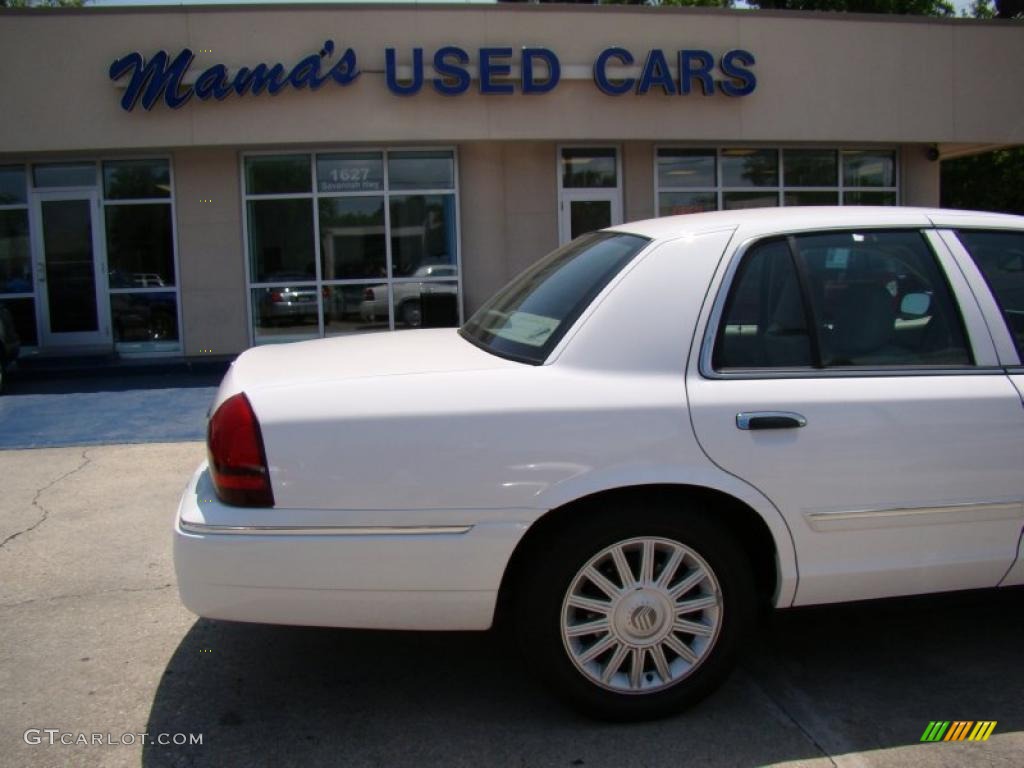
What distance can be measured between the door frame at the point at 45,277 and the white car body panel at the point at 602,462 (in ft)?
37.1

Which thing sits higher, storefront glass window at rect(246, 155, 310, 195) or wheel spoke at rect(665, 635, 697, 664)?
storefront glass window at rect(246, 155, 310, 195)

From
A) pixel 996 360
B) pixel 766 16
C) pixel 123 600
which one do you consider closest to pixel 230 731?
pixel 123 600

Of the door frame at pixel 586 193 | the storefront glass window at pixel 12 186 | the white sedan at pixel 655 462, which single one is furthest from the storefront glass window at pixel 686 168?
the white sedan at pixel 655 462

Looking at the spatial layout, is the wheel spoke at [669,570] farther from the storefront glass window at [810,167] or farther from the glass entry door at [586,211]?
the storefront glass window at [810,167]

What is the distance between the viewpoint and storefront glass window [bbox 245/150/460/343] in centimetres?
1373

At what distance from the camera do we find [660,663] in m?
3.26

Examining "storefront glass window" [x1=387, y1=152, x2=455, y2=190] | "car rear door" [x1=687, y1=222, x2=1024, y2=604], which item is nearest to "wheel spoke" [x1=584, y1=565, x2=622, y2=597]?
"car rear door" [x1=687, y1=222, x2=1024, y2=604]

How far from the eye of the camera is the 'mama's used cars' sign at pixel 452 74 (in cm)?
1257

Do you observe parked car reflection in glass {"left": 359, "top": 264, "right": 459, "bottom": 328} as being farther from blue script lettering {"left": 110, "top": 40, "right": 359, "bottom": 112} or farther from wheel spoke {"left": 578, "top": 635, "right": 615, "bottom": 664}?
wheel spoke {"left": 578, "top": 635, "right": 615, "bottom": 664}

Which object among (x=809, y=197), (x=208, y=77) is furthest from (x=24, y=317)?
(x=809, y=197)

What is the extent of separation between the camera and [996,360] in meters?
3.49

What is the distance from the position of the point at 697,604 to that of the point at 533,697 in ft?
2.53

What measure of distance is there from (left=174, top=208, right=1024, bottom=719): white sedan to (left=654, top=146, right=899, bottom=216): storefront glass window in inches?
438

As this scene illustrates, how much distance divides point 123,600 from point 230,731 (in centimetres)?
162
